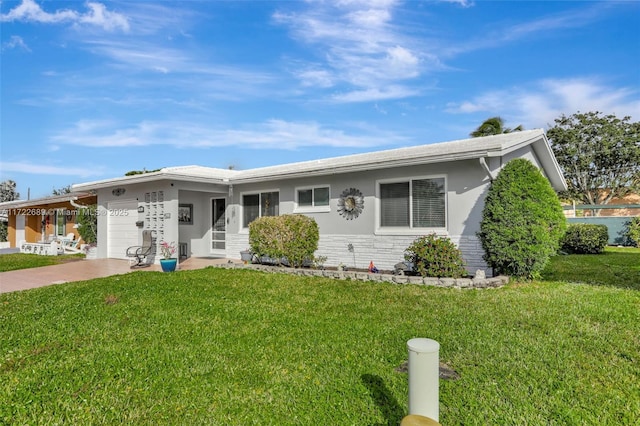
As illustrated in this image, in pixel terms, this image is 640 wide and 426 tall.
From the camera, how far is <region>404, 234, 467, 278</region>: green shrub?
8.27m

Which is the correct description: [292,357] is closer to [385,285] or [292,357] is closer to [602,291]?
[385,285]

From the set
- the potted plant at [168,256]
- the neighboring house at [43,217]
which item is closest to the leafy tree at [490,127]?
the potted plant at [168,256]

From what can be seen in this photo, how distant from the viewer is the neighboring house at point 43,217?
61.9ft

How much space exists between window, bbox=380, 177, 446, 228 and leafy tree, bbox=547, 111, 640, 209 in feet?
89.4

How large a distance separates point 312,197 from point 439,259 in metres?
4.97

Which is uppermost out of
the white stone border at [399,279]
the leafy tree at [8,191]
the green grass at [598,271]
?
the leafy tree at [8,191]

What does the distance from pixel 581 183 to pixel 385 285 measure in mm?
30593

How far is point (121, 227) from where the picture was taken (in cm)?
1462

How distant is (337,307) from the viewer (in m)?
6.28

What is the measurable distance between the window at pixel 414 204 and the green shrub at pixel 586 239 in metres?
9.25

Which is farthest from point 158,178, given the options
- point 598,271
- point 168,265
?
point 598,271

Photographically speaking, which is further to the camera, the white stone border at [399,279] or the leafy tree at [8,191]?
the leafy tree at [8,191]

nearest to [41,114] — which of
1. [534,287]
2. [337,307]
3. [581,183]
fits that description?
[337,307]

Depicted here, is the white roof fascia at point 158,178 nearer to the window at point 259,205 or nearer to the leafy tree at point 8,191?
the window at point 259,205
